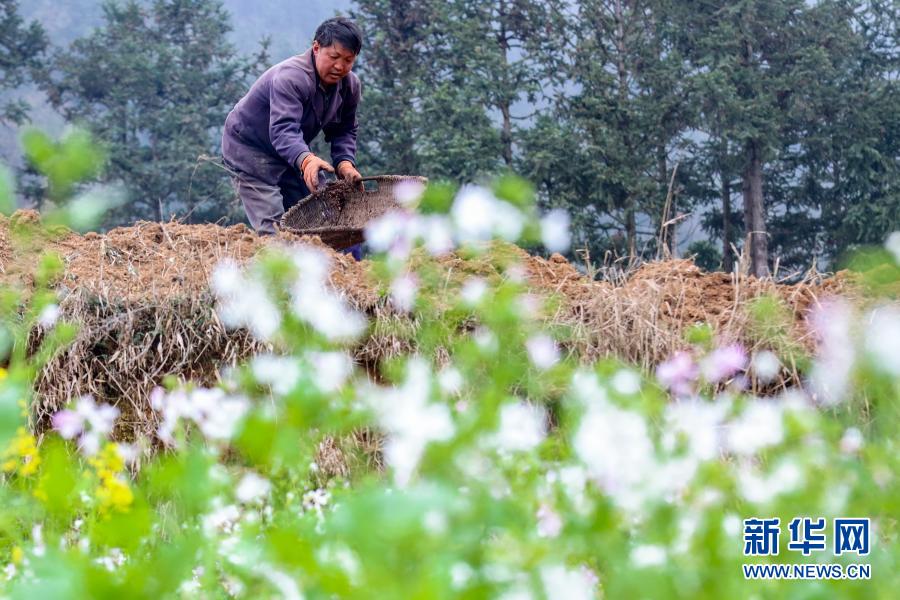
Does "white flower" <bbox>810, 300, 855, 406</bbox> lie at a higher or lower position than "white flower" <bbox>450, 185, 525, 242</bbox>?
higher

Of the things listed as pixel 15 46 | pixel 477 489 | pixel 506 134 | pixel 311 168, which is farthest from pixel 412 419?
pixel 15 46

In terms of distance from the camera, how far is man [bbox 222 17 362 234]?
504 cm

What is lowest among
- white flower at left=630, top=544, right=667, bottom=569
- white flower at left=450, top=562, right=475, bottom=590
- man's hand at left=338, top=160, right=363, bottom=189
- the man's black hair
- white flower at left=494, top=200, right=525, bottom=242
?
white flower at left=450, top=562, right=475, bottom=590

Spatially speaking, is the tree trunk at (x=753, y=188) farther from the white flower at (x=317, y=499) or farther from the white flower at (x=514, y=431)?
the white flower at (x=514, y=431)

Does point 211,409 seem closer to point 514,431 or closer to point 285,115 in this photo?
point 514,431

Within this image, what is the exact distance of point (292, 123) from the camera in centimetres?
503

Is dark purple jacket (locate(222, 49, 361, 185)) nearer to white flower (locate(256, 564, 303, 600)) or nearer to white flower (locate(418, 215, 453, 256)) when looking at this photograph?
white flower (locate(418, 215, 453, 256))

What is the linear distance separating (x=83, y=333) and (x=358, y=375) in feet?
3.72

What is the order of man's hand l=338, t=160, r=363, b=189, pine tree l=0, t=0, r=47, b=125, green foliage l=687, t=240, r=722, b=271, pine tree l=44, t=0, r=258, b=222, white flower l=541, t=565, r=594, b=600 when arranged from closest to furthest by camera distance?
white flower l=541, t=565, r=594, b=600
man's hand l=338, t=160, r=363, b=189
green foliage l=687, t=240, r=722, b=271
pine tree l=44, t=0, r=258, b=222
pine tree l=0, t=0, r=47, b=125

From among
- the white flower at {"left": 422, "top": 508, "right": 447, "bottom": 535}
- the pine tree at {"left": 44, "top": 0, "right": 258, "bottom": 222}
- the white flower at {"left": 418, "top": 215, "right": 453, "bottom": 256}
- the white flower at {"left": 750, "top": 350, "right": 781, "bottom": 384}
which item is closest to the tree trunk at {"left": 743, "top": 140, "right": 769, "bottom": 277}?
the pine tree at {"left": 44, "top": 0, "right": 258, "bottom": 222}

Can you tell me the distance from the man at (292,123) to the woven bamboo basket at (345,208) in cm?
12

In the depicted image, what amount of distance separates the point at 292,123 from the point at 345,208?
1.70 feet

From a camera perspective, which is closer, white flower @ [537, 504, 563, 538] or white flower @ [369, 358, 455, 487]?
white flower @ [369, 358, 455, 487]

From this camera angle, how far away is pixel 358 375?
3.52 metres
